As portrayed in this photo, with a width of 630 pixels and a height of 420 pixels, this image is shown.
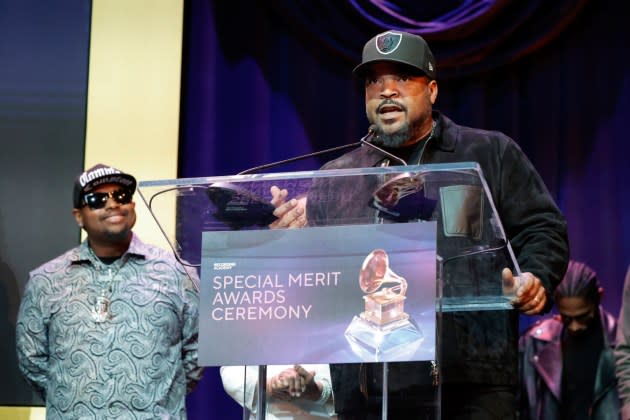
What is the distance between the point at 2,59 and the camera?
239 inches

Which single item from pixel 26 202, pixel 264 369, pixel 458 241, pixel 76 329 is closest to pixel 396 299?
pixel 458 241

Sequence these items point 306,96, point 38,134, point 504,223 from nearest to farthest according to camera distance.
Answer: point 504,223
point 306,96
point 38,134

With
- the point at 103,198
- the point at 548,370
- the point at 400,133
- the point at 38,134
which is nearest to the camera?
the point at 400,133

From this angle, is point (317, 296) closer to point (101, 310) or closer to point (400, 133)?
point (400, 133)

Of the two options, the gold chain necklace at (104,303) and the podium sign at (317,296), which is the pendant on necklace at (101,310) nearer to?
the gold chain necklace at (104,303)

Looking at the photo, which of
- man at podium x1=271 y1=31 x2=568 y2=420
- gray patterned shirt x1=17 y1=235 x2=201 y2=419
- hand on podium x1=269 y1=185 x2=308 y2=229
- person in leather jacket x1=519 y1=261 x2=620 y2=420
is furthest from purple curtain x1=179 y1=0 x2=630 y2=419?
hand on podium x1=269 y1=185 x2=308 y2=229

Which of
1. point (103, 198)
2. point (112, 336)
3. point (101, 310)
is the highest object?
point (103, 198)

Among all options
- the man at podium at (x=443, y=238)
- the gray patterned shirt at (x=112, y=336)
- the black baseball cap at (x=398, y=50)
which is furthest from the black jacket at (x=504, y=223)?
the gray patterned shirt at (x=112, y=336)

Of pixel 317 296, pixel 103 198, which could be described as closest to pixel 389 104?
pixel 317 296

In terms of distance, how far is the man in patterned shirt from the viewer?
4582 mm

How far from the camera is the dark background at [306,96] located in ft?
17.8

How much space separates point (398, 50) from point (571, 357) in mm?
2538

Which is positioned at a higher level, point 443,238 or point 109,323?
point 443,238

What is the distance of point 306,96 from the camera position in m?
5.77
